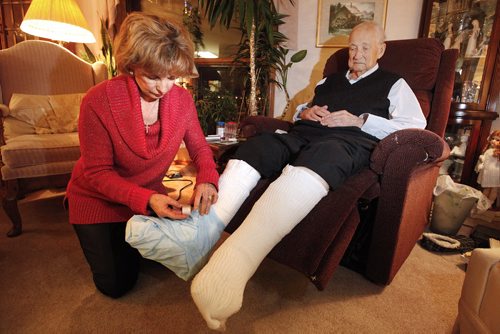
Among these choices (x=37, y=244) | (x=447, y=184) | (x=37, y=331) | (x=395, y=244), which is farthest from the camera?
(x=447, y=184)

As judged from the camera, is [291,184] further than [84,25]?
No

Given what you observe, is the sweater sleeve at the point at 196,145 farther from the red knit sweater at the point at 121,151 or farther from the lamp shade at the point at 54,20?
A: the lamp shade at the point at 54,20

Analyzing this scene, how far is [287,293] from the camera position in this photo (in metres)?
1.06

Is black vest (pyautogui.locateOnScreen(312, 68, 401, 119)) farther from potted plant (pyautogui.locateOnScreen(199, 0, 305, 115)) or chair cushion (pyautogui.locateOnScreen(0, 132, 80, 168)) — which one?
chair cushion (pyautogui.locateOnScreen(0, 132, 80, 168))

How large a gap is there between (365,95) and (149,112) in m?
0.94

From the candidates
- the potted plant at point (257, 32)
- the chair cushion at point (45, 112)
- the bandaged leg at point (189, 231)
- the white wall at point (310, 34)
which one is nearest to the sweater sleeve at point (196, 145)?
the bandaged leg at point (189, 231)

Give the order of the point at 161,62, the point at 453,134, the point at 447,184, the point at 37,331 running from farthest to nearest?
1. the point at 453,134
2. the point at 447,184
3. the point at 37,331
4. the point at 161,62

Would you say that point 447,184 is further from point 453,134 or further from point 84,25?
point 84,25

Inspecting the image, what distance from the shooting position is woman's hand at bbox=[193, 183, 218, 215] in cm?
85

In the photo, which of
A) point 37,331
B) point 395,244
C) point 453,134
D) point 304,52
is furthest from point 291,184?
point 453,134

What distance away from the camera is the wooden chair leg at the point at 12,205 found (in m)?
1.43

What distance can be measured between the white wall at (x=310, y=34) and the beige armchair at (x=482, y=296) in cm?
195

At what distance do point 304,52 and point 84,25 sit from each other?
5.89ft

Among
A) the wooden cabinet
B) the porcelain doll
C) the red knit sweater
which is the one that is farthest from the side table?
the porcelain doll
